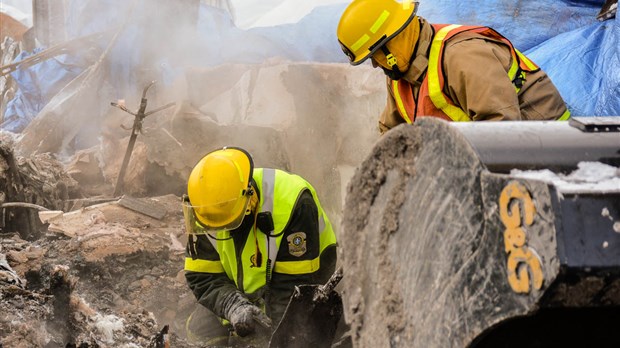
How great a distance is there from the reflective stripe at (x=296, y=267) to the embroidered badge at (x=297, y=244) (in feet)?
0.20

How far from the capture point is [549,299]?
3.22 ft

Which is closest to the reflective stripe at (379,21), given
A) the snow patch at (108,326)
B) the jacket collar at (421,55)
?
the jacket collar at (421,55)

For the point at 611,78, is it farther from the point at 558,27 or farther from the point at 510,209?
the point at 510,209

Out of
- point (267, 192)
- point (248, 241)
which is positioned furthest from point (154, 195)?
point (267, 192)

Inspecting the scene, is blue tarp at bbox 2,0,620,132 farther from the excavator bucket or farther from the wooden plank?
the excavator bucket

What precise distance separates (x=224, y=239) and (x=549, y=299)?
331 centimetres

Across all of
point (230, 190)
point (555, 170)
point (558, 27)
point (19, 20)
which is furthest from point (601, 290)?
point (19, 20)

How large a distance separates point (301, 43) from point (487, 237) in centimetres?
673

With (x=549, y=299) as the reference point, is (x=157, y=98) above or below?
below

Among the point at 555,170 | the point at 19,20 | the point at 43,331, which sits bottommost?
the point at 19,20

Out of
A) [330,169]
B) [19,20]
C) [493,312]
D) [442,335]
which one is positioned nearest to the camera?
[493,312]

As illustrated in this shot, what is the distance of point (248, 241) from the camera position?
4.21 meters

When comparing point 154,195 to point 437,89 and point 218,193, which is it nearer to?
point 218,193

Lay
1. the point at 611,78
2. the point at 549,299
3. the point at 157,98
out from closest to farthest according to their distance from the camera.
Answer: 1. the point at 549,299
2. the point at 611,78
3. the point at 157,98
